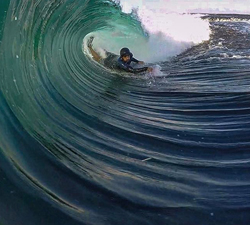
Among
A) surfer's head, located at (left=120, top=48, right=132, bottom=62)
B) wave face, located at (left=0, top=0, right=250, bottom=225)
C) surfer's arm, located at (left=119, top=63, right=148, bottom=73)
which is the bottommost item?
wave face, located at (left=0, top=0, right=250, bottom=225)

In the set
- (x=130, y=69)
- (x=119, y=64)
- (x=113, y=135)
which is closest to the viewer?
(x=113, y=135)

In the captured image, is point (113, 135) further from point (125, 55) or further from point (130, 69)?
point (125, 55)

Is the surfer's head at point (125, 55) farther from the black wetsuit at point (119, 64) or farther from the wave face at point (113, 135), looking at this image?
the wave face at point (113, 135)

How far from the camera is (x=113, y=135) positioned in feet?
13.4

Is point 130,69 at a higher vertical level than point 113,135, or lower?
higher

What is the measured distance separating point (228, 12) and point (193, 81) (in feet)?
30.4

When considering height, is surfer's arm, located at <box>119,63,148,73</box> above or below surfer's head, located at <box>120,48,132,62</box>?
below

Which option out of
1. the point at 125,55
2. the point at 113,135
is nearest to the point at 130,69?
the point at 125,55

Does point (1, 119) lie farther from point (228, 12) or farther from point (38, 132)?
point (228, 12)

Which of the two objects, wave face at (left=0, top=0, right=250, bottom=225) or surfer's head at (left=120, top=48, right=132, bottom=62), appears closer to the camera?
wave face at (left=0, top=0, right=250, bottom=225)

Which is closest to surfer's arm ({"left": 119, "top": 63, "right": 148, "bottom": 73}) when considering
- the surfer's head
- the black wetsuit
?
the black wetsuit

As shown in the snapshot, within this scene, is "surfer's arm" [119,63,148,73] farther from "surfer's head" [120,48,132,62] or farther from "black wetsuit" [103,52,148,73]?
"surfer's head" [120,48,132,62]

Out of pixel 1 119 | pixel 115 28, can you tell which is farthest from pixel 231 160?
pixel 115 28

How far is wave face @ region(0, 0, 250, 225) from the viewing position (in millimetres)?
2865
